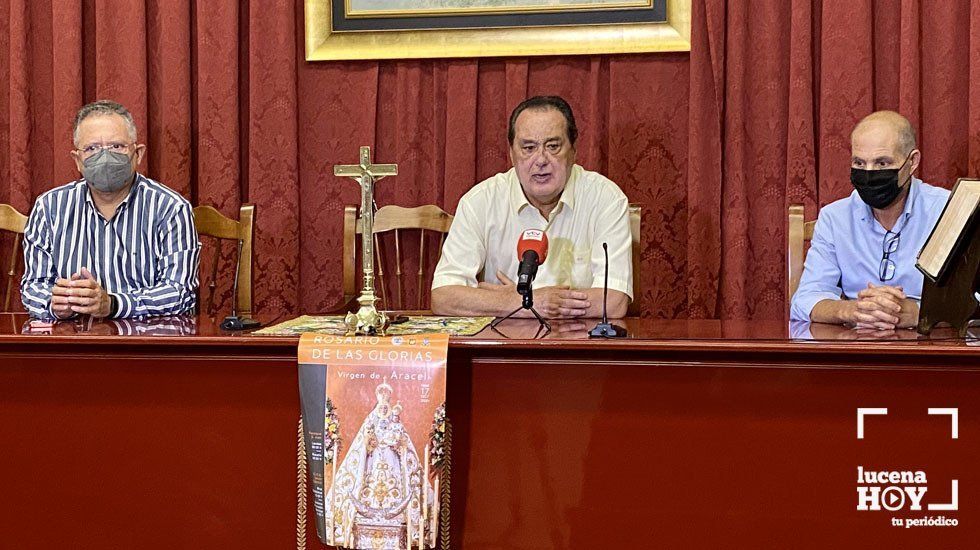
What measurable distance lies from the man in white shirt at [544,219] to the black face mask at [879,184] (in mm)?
705

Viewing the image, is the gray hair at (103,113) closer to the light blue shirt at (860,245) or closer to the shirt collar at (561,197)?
the shirt collar at (561,197)

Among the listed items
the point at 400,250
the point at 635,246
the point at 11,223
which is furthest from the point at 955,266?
the point at 11,223

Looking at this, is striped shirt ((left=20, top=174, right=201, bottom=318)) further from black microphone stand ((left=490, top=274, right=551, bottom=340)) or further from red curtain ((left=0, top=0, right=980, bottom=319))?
black microphone stand ((left=490, top=274, right=551, bottom=340))

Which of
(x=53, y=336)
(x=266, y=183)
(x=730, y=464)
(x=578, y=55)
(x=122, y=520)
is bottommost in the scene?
(x=122, y=520)

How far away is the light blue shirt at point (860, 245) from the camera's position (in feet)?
9.51

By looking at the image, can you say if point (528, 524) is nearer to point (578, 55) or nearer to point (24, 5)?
point (578, 55)

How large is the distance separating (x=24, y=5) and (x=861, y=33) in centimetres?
314

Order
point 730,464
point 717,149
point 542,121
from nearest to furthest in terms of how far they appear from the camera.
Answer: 1. point 730,464
2. point 542,121
3. point 717,149

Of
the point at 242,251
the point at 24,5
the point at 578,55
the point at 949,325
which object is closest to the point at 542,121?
the point at 578,55

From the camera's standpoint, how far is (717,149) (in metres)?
3.63

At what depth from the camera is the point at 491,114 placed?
3807mm

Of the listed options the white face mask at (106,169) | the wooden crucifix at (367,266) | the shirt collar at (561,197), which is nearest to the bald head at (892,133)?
the shirt collar at (561,197)

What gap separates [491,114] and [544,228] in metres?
0.72

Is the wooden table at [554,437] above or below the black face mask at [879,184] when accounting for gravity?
below
